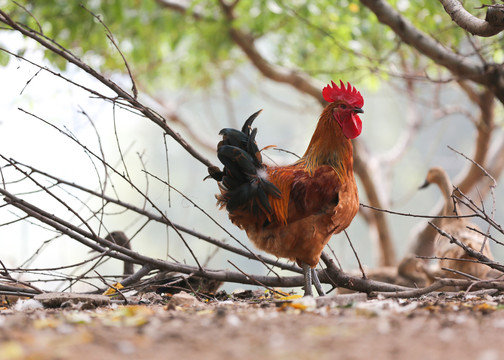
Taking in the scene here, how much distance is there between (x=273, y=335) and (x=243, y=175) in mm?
1625

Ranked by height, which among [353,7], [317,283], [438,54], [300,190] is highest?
[353,7]

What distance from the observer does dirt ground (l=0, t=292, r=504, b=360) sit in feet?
4.31

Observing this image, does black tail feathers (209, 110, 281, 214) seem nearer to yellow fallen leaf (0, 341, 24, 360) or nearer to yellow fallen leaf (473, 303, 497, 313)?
yellow fallen leaf (473, 303, 497, 313)

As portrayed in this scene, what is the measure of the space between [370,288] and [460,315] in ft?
3.82

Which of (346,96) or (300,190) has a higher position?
(346,96)

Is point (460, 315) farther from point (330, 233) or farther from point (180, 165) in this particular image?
point (180, 165)

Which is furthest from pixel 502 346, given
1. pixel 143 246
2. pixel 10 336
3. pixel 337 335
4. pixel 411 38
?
pixel 143 246

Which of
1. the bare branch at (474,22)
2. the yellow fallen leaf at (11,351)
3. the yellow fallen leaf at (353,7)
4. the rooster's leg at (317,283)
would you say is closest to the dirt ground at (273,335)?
the yellow fallen leaf at (11,351)

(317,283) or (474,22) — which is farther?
(317,283)

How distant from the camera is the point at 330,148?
320cm

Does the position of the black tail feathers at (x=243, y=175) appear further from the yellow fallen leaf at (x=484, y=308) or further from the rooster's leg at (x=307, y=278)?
the yellow fallen leaf at (x=484, y=308)

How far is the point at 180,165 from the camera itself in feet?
70.3

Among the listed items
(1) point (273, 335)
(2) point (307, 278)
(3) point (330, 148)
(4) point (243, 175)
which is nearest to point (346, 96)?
(3) point (330, 148)

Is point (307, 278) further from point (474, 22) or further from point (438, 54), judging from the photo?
point (438, 54)
